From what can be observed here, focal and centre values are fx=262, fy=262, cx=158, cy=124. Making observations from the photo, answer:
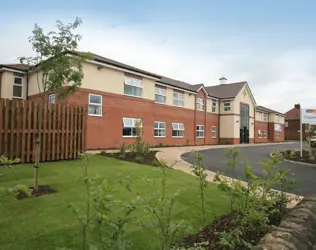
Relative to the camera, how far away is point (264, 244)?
2.78 metres

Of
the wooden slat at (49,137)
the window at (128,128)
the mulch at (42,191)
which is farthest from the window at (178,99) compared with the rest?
the mulch at (42,191)

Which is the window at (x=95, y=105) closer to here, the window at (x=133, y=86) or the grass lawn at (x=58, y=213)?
the window at (x=133, y=86)

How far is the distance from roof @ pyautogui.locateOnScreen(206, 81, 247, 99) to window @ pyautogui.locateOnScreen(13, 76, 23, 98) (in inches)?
947

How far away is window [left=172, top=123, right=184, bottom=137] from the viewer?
25.3 m

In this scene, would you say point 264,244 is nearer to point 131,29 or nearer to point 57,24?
point 57,24

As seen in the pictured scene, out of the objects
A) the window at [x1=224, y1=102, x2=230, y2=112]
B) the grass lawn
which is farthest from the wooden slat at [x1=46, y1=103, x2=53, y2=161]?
the window at [x1=224, y1=102, x2=230, y2=112]

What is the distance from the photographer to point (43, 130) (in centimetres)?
991

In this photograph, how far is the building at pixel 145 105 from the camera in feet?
57.6

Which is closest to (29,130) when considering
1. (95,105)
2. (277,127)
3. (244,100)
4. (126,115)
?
(95,105)

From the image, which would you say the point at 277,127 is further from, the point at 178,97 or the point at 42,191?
the point at 42,191

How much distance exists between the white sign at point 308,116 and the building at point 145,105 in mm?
11121

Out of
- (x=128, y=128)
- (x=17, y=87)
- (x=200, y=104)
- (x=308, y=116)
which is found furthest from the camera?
(x=200, y=104)

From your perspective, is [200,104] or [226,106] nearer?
[200,104]

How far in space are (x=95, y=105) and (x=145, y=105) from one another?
5.02 meters
